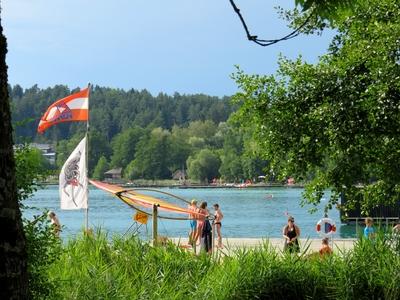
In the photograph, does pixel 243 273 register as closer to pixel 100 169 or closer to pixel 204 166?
pixel 204 166

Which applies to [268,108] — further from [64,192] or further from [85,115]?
[85,115]

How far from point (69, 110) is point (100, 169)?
147 meters

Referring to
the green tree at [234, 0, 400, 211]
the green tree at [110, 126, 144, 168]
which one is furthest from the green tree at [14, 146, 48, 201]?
the green tree at [110, 126, 144, 168]

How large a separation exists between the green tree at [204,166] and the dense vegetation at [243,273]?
487 feet

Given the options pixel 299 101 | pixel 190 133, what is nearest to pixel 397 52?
pixel 299 101

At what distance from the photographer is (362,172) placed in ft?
39.3

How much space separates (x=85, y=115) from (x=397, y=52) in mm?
14829

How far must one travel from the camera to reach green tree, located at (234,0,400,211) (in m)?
11.0

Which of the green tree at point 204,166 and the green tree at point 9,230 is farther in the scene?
the green tree at point 204,166

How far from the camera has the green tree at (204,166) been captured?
160 m

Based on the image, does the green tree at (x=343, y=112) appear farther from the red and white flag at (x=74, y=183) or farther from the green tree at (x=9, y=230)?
the red and white flag at (x=74, y=183)

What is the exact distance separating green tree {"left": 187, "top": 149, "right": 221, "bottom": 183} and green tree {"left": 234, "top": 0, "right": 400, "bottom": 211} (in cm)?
14615

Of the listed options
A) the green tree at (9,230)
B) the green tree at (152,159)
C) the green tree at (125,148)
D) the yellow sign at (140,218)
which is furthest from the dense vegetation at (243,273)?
the green tree at (125,148)

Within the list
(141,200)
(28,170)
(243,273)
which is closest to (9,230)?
(28,170)
